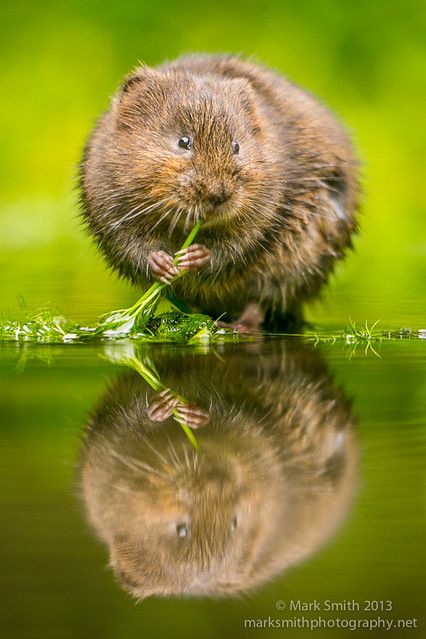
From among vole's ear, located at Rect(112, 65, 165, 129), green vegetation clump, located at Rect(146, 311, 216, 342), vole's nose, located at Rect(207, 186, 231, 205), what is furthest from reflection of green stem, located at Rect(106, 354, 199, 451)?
vole's ear, located at Rect(112, 65, 165, 129)

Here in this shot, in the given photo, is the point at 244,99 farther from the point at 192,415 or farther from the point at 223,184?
the point at 192,415

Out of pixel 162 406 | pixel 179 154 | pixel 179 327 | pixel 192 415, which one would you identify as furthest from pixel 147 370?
pixel 179 154

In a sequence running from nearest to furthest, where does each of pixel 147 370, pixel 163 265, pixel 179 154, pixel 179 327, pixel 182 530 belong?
1. pixel 182 530
2. pixel 147 370
3. pixel 179 154
4. pixel 179 327
5. pixel 163 265

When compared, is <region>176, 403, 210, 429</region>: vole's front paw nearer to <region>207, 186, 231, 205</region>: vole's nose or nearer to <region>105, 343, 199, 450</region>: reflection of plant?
<region>105, 343, 199, 450</region>: reflection of plant

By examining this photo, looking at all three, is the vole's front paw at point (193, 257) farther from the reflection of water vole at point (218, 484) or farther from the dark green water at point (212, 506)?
the reflection of water vole at point (218, 484)

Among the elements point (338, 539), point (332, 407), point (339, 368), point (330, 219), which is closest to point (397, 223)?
point (330, 219)

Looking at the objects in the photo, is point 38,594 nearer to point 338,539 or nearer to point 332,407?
point 338,539
